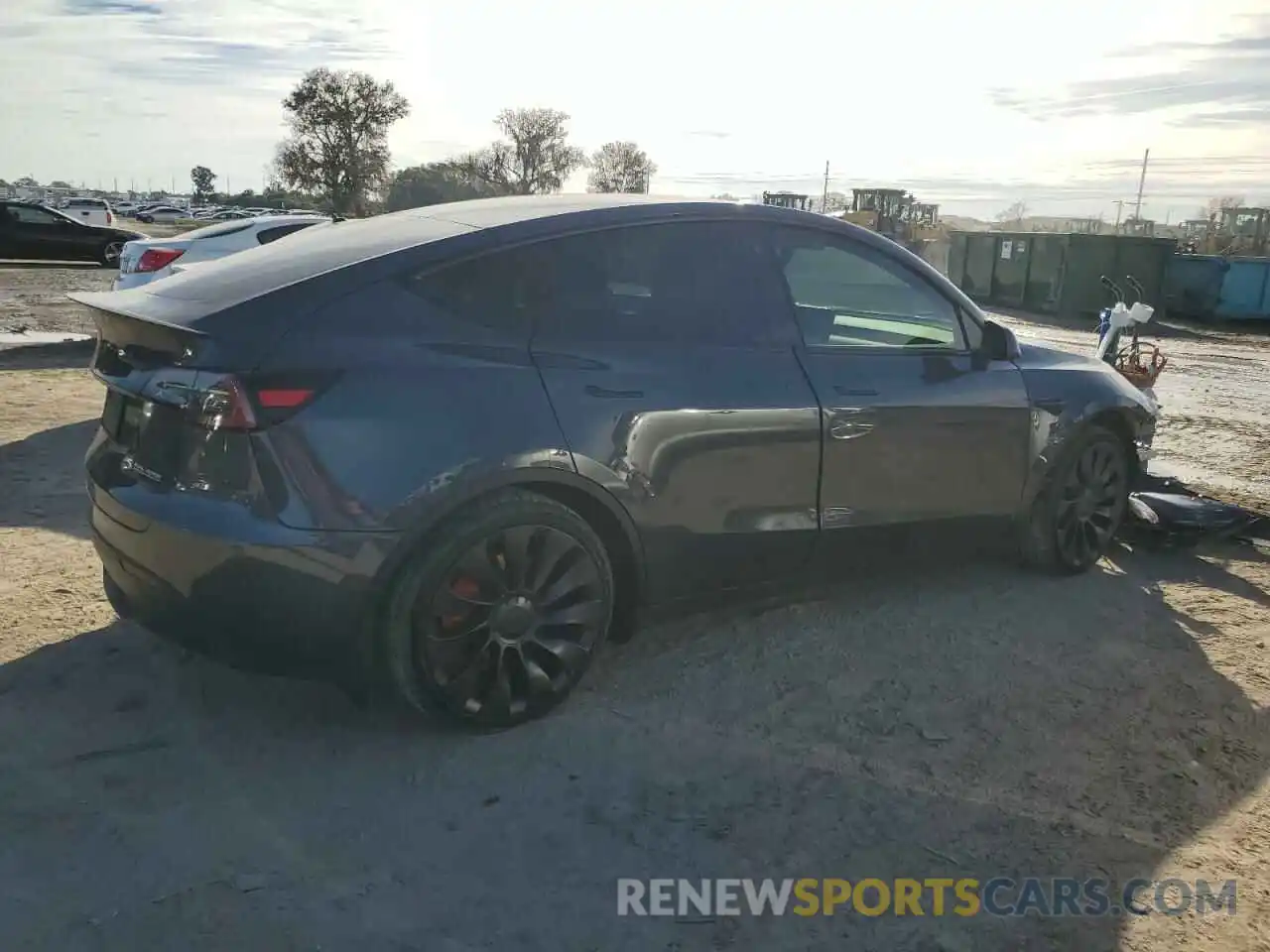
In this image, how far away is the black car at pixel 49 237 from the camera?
24.4 meters

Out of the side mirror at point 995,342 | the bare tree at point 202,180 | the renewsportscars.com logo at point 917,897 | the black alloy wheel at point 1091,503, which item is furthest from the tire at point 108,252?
the bare tree at point 202,180

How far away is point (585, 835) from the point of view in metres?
→ 2.87

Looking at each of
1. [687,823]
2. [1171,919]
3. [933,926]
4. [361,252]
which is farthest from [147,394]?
[1171,919]

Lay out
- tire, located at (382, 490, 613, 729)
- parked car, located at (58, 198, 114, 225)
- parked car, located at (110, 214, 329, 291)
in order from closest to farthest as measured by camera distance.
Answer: tire, located at (382, 490, 613, 729)
parked car, located at (110, 214, 329, 291)
parked car, located at (58, 198, 114, 225)

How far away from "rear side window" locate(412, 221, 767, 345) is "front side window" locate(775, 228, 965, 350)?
0.69 feet

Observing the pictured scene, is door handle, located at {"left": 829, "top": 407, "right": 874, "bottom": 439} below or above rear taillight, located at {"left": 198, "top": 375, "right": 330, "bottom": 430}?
below

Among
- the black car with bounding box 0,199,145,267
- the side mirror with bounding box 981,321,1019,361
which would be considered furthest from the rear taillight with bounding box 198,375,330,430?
the black car with bounding box 0,199,145,267

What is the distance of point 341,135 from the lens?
5428 centimetres

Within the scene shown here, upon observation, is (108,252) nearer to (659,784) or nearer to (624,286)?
(624,286)

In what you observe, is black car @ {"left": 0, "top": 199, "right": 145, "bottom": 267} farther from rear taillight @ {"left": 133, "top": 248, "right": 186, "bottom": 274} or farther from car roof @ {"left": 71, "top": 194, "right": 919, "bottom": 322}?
car roof @ {"left": 71, "top": 194, "right": 919, "bottom": 322}

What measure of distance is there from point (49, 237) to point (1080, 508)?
2569cm

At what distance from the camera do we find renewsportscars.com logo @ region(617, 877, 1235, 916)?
103 inches

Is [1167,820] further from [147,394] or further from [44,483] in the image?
[44,483]

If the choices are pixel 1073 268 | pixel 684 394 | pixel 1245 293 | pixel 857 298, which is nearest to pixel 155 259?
pixel 857 298
